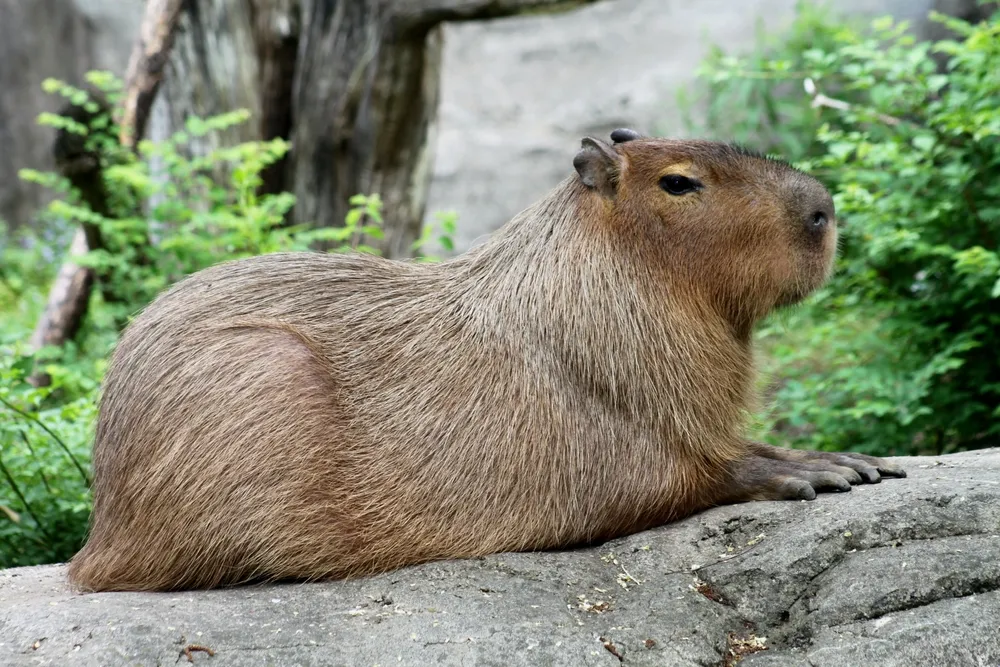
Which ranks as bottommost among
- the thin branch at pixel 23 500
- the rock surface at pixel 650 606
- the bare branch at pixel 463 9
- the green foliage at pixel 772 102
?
the thin branch at pixel 23 500

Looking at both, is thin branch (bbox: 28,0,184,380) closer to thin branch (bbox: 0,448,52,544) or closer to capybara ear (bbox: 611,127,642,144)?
thin branch (bbox: 0,448,52,544)

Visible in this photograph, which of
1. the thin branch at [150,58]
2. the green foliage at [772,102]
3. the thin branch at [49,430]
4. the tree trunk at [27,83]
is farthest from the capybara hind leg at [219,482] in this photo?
the tree trunk at [27,83]

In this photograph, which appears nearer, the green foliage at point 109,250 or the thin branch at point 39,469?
the thin branch at point 39,469

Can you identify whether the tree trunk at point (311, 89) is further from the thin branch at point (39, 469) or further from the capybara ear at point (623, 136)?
the capybara ear at point (623, 136)

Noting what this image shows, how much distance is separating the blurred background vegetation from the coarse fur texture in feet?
1.76

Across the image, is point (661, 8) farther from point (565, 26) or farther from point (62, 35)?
point (62, 35)

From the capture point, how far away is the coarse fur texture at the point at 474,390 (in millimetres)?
3271

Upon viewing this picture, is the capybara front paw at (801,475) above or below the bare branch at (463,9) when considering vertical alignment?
below

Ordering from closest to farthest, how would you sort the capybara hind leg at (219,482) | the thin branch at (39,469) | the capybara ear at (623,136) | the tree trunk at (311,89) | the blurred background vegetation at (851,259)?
1. the capybara hind leg at (219,482)
2. the capybara ear at (623,136)
3. the thin branch at (39,469)
4. the blurred background vegetation at (851,259)
5. the tree trunk at (311,89)

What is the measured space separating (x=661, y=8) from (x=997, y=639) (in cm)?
1316

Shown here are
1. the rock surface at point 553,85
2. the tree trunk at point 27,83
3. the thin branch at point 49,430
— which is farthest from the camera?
the tree trunk at point 27,83

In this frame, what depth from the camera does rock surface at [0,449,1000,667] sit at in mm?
2695

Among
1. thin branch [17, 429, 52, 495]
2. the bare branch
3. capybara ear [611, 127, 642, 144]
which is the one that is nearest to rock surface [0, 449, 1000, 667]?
thin branch [17, 429, 52, 495]

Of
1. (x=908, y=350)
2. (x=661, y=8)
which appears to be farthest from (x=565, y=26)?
(x=908, y=350)
